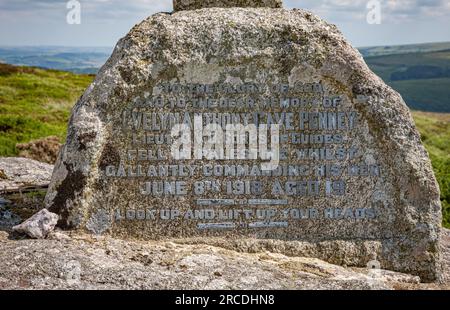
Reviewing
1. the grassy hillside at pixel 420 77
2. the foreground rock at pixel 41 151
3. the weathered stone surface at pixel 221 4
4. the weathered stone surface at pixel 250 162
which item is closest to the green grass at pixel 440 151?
the weathered stone surface at pixel 250 162

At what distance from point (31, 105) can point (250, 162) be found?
70.4 ft

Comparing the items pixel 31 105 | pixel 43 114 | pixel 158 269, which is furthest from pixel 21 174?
pixel 31 105

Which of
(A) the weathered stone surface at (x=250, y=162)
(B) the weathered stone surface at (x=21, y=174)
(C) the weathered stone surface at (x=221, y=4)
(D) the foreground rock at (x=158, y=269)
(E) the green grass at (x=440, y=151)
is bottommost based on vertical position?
(E) the green grass at (x=440, y=151)

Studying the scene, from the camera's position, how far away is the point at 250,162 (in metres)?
7.32

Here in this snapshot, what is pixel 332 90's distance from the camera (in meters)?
7.32

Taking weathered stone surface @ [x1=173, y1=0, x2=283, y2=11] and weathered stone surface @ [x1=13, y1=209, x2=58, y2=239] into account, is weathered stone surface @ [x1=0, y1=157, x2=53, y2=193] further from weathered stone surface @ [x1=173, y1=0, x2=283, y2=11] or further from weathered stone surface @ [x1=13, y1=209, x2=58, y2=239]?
weathered stone surface @ [x1=173, y1=0, x2=283, y2=11]

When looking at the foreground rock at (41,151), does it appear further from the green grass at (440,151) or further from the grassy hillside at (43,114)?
the green grass at (440,151)

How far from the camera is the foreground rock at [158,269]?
231 inches

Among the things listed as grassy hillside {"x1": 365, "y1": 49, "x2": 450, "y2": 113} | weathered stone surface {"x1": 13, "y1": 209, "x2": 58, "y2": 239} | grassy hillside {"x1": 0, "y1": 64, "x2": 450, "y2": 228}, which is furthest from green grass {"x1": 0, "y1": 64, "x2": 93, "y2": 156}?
grassy hillside {"x1": 365, "y1": 49, "x2": 450, "y2": 113}

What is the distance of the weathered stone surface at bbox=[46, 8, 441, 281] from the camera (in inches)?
281

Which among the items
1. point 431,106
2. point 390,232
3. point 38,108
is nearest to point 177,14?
point 390,232

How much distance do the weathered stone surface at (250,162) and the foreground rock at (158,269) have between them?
29 centimetres
